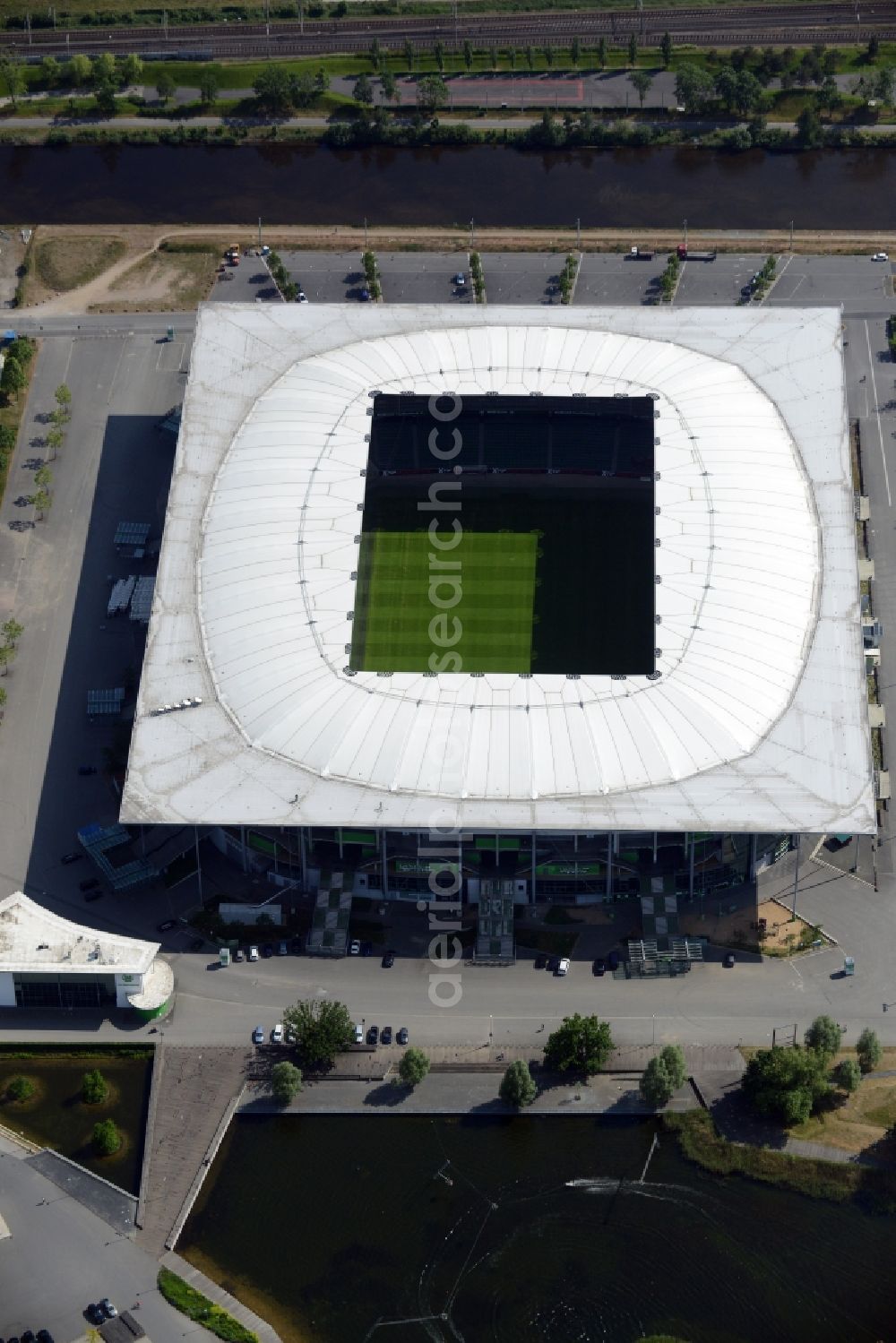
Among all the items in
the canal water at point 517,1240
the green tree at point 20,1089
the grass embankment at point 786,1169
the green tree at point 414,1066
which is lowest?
the canal water at point 517,1240

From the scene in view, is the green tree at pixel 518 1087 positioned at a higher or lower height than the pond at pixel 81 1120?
higher

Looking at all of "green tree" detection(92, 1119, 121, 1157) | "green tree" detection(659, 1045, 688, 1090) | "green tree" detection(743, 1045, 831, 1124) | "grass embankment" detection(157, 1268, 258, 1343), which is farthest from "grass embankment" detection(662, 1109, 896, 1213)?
"green tree" detection(92, 1119, 121, 1157)

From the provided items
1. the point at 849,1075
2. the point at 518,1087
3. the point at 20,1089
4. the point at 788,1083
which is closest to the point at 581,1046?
the point at 518,1087

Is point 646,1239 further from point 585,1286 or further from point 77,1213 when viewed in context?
point 77,1213

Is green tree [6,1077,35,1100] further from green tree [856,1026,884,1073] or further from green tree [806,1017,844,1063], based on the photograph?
green tree [856,1026,884,1073]

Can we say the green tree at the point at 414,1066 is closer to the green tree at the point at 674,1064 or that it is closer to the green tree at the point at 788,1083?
the green tree at the point at 674,1064

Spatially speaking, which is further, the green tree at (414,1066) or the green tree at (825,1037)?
the green tree at (825,1037)

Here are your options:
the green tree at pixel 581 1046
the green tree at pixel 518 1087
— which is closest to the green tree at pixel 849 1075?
the green tree at pixel 581 1046
